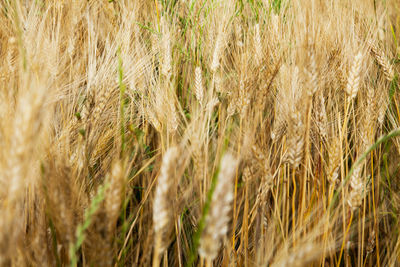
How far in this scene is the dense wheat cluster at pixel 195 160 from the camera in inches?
17.5

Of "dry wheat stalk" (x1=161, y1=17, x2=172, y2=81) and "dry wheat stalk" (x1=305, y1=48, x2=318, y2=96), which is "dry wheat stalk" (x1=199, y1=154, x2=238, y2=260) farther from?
"dry wheat stalk" (x1=161, y1=17, x2=172, y2=81)

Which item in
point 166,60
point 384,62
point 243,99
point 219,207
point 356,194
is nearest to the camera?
point 219,207

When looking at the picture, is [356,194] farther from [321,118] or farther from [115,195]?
[115,195]

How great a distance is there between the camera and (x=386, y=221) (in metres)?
0.99

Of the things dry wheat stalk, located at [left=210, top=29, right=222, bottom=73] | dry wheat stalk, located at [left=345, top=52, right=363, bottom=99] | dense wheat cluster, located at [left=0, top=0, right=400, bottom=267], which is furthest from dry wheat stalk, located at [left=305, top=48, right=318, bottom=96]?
dry wheat stalk, located at [left=210, top=29, right=222, bottom=73]

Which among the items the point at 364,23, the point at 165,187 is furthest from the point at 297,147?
the point at 364,23

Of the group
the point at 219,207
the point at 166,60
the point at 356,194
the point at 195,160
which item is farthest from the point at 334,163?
the point at 166,60

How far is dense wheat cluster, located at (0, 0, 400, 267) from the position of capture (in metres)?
0.44

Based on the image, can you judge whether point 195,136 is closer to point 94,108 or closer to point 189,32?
point 94,108

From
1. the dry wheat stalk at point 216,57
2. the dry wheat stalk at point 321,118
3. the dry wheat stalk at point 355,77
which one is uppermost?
the dry wheat stalk at point 216,57

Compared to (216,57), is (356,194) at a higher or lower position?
lower

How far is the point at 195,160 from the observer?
2.17ft

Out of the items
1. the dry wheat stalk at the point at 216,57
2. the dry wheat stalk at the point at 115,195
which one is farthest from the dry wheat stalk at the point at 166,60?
the dry wheat stalk at the point at 115,195

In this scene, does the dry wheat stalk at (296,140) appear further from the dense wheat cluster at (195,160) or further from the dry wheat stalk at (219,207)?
the dry wheat stalk at (219,207)
